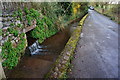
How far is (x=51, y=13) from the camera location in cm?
902

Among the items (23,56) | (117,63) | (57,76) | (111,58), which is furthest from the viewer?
(23,56)

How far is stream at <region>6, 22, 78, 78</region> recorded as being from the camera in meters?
4.03

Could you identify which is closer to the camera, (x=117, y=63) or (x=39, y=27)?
(x=117, y=63)

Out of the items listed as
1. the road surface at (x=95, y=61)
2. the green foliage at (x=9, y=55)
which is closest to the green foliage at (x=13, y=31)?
the green foliage at (x=9, y=55)

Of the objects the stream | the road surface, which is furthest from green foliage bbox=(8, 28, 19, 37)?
the road surface

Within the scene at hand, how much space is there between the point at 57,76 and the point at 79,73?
765 mm

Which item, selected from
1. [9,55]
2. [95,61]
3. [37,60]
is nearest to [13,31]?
[9,55]

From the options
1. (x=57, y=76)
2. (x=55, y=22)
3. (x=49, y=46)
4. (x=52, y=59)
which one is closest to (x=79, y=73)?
(x=57, y=76)

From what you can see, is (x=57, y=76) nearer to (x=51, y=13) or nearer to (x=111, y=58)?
(x=111, y=58)

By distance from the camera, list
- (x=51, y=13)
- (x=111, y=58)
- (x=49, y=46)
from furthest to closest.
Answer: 1. (x=51, y=13)
2. (x=49, y=46)
3. (x=111, y=58)

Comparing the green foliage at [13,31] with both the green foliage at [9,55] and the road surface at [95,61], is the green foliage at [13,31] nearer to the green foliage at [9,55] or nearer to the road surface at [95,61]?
the green foliage at [9,55]

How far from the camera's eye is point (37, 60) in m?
4.99

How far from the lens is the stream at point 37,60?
4027 millimetres

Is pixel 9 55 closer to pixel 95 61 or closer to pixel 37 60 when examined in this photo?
pixel 37 60
